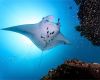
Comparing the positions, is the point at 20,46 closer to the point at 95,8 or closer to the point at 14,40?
the point at 14,40

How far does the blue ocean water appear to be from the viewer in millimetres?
3676

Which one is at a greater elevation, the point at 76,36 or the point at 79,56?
the point at 76,36

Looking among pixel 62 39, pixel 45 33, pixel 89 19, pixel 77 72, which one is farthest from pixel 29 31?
pixel 77 72

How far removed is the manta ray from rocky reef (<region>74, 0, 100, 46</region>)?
39 cm

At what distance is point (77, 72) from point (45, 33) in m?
1.68

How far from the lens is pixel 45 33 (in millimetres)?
3840

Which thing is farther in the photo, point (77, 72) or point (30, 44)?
point (30, 44)

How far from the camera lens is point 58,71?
2.42 m

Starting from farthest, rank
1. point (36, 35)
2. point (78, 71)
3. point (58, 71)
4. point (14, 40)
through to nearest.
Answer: point (36, 35) → point (14, 40) → point (58, 71) → point (78, 71)

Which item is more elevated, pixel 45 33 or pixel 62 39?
pixel 45 33

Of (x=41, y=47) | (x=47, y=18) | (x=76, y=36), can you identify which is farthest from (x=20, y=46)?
(x=76, y=36)

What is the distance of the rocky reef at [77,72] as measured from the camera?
2217mm

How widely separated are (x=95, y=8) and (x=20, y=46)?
4.92 feet

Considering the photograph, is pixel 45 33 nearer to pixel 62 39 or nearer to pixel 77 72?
pixel 62 39
